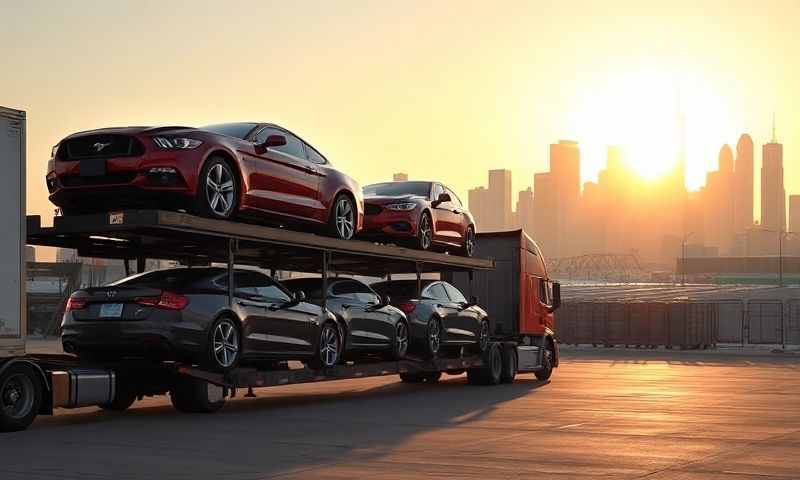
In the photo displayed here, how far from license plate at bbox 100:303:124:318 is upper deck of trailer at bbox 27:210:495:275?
0.86m

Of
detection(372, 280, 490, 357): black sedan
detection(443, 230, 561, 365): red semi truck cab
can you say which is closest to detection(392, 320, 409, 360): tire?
detection(372, 280, 490, 357): black sedan

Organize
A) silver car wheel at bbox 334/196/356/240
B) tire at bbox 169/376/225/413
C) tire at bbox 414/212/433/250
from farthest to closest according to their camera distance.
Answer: tire at bbox 414/212/433/250 < silver car wheel at bbox 334/196/356/240 < tire at bbox 169/376/225/413

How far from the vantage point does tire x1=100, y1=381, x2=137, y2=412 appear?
1495cm

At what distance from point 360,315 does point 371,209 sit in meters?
2.74

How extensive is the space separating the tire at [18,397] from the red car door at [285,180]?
3.57 meters

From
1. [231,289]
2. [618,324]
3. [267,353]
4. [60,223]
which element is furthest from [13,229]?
[618,324]

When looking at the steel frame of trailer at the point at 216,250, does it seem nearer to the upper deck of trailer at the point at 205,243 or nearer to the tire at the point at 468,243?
the upper deck of trailer at the point at 205,243

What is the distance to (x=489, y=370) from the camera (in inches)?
920

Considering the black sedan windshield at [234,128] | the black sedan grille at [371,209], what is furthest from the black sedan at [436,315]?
the black sedan windshield at [234,128]

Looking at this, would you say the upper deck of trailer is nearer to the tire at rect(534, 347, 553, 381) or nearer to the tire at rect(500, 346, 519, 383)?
the tire at rect(500, 346, 519, 383)

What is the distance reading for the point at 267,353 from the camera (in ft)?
51.5

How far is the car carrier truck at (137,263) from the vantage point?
1270 centimetres

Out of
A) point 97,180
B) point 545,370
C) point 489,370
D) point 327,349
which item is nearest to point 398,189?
point 489,370

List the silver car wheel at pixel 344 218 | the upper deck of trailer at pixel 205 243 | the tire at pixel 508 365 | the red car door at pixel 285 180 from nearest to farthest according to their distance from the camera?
the upper deck of trailer at pixel 205 243, the red car door at pixel 285 180, the silver car wheel at pixel 344 218, the tire at pixel 508 365
